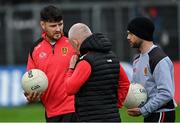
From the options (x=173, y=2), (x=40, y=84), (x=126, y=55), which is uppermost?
(x=40, y=84)

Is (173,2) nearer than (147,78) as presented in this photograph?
No

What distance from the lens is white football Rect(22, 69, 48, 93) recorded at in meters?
9.33

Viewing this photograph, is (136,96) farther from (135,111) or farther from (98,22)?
(98,22)

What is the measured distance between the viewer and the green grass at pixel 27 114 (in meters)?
16.3

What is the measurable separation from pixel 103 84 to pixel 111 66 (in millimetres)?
233

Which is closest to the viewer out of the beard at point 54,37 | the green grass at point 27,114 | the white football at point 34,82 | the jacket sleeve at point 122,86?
the jacket sleeve at point 122,86

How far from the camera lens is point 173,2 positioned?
2283cm

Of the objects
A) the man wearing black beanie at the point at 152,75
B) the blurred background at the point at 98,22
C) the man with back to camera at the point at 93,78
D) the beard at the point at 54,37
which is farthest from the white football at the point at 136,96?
the blurred background at the point at 98,22

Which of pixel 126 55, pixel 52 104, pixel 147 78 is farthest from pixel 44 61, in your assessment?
pixel 126 55

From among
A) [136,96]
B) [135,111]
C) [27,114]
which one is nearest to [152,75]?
[136,96]

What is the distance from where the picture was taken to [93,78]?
8266 mm

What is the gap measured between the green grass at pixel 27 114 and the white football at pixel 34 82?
6.29 meters

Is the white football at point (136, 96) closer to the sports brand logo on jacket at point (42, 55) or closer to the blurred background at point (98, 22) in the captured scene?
the sports brand logo on jacket at point (42, 55)

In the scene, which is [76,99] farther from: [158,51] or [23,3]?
[23,3]
